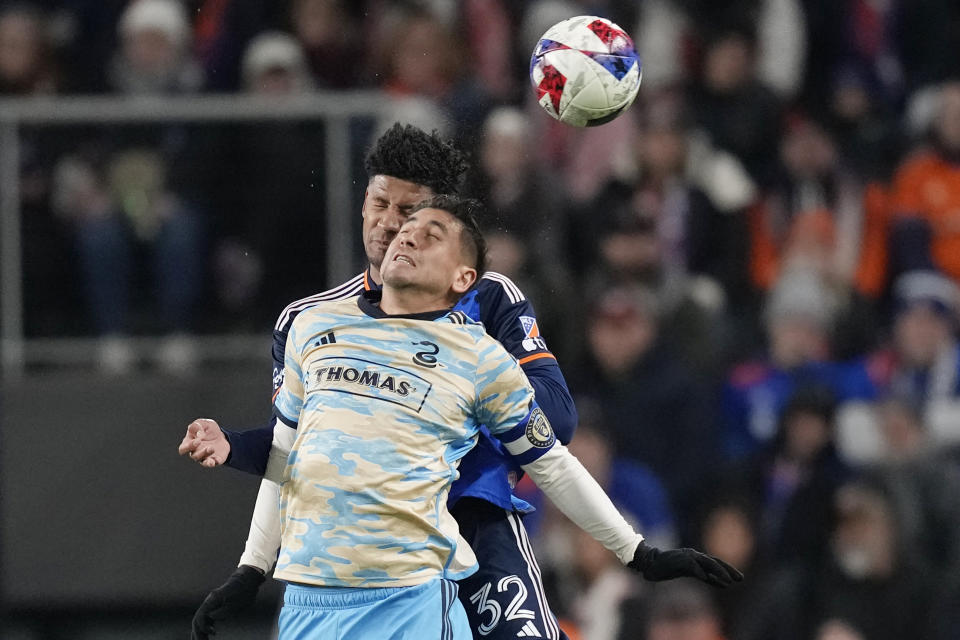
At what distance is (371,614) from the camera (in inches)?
179

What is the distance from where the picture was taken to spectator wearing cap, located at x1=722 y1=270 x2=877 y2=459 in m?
9.22

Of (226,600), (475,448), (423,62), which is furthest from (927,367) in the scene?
(226,600)

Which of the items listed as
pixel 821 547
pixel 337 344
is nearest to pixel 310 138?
pixel 821 547

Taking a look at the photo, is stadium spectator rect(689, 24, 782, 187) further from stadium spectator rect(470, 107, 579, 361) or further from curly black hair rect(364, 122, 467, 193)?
curly black hair rect(364, 122, 467, 193)

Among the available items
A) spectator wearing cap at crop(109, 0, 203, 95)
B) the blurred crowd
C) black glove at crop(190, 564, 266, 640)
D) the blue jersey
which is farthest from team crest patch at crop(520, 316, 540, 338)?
spectator wearing cap at crop(109, 0, 203, 95)

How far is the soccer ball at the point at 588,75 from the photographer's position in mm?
5512

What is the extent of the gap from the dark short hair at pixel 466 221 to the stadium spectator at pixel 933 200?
5.41 m

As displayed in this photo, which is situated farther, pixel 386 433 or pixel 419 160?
pixel 419 160

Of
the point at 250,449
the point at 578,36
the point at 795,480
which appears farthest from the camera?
the point at 795,480

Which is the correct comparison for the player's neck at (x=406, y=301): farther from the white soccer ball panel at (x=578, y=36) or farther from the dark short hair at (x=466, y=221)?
the white soccer ball panel at (x=578, y=36)

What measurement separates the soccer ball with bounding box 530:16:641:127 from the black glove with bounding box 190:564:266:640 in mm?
1736

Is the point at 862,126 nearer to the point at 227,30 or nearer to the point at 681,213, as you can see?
the point at 681,213

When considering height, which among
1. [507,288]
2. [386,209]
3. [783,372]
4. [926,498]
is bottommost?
[926,498]

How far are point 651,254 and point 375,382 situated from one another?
16.4 feet
